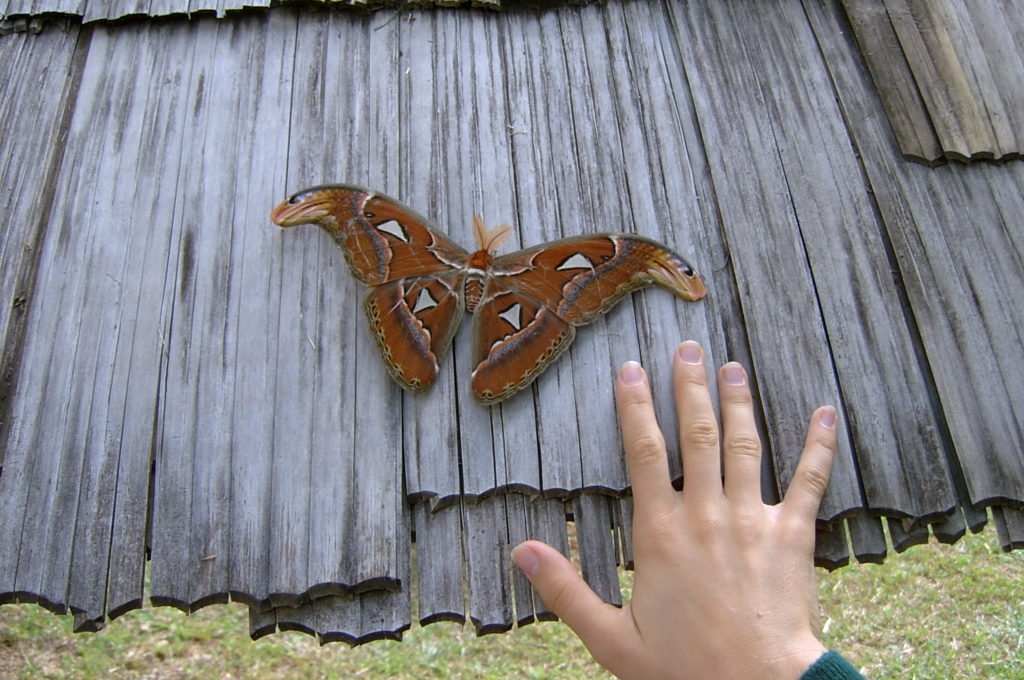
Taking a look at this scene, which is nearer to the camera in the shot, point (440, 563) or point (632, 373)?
point (440, 563)

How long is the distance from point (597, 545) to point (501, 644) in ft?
11.3

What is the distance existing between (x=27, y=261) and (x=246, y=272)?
0.64 meters

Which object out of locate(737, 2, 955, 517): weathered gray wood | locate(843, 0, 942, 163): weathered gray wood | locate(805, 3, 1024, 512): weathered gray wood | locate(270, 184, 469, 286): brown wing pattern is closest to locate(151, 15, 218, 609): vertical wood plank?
locate(270, 184, 469, 286): brown wing pattern

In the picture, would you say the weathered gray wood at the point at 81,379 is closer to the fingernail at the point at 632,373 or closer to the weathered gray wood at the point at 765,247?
the fingernail at the point at 632,373

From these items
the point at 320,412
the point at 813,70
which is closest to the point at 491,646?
the point at 320,412

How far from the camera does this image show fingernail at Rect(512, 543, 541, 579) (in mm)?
2057

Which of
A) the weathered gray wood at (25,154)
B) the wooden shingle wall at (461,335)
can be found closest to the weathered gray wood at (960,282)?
the wooden shingle wall at (461,335)

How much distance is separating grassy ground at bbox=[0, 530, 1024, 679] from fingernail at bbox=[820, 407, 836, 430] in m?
3.36

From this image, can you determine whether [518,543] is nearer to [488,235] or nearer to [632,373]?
[632,373]

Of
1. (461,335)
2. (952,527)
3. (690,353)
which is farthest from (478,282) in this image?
(952,527)

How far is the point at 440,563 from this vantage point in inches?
83.1

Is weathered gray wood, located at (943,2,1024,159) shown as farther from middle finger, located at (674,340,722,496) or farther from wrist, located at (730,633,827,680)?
wrist, located at (730,633,827,680)

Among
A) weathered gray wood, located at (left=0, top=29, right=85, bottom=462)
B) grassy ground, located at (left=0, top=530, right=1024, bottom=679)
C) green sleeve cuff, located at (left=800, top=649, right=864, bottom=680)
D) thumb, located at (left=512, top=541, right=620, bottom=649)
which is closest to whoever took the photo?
green sleeve cuff, located at (left=800, top=649, right=864, bottom=680)

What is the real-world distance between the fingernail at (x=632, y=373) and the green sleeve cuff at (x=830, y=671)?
0.76 meters
